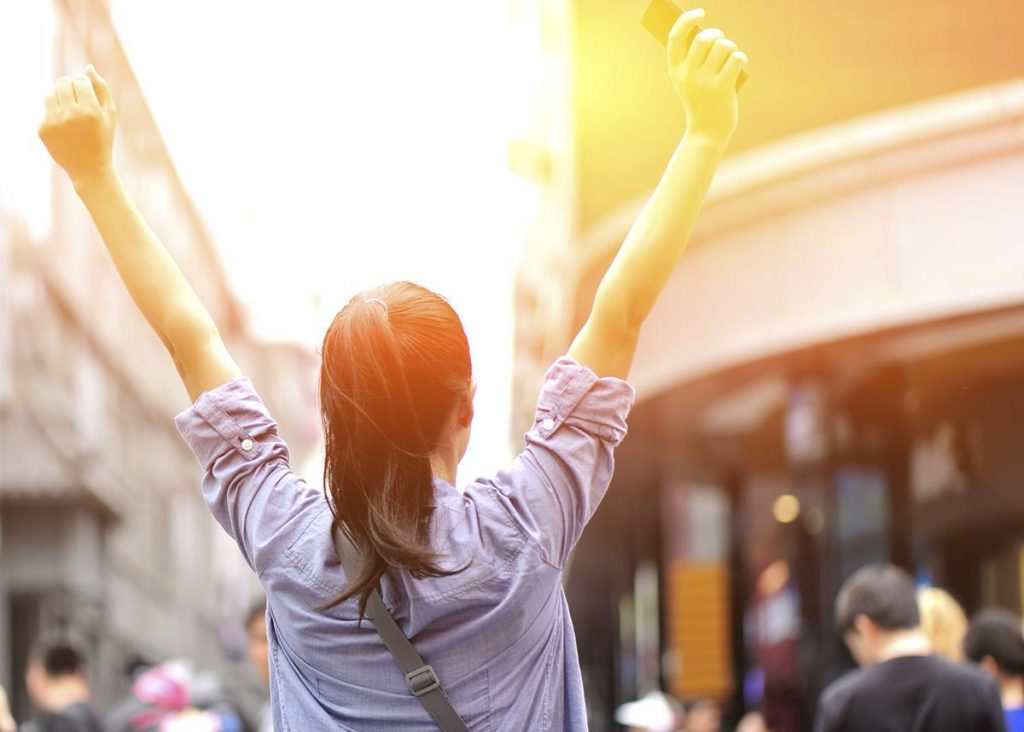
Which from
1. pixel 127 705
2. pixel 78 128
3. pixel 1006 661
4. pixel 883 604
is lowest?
pixel 127 705

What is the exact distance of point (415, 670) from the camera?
2039 mm

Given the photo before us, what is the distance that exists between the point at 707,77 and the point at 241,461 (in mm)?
892

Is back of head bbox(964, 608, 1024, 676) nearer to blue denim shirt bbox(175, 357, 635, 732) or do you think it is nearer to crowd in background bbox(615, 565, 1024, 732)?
crowd in background bbox(615, 565, 1024, 732)

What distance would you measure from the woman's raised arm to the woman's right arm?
55 cm

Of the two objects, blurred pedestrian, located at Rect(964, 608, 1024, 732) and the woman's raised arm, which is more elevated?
Answer: the woman's raised arm

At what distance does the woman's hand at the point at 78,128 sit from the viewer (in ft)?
7.70

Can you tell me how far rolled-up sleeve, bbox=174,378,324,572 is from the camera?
Answer: 2.20m

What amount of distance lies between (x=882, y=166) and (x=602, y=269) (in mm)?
3729

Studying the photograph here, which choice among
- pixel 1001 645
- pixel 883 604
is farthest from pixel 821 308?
pixel 883 604

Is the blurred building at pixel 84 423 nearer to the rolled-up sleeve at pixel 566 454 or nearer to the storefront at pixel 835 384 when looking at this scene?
the storefront at pixel 835 384

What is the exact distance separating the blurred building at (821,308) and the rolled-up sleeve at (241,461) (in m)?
5.30

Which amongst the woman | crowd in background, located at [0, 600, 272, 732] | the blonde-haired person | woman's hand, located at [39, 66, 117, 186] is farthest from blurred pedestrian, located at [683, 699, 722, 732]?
woman's hand, located at [39, 66, 117, 186]

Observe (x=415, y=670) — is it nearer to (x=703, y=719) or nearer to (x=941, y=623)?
(x=941, y=623)

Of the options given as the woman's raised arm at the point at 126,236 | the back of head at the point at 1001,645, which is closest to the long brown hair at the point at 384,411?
the woman's raised arm at the point at 126,236
